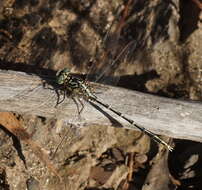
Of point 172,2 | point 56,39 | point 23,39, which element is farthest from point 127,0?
point 23,39

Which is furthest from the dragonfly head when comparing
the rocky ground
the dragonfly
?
the rocky ground

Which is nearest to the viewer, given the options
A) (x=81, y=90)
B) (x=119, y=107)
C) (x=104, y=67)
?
(x=119, y=107)

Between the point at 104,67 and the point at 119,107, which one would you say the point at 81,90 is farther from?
the point at 104,67

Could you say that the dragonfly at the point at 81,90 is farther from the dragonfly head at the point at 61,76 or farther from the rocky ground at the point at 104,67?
the rocky ground at the point at 104,67

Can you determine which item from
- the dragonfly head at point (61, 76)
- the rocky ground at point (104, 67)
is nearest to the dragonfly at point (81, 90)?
the dragonfly head at point (61, 76)

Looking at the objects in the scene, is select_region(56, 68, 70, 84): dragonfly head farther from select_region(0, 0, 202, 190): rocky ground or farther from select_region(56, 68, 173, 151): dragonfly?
select_region(0, 0, 202, 190): rocky ground

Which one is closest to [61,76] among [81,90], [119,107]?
[81,90]

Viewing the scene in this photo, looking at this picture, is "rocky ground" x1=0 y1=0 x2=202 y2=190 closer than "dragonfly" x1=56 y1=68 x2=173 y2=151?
No

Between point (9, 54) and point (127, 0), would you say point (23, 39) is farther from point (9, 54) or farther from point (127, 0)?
point (127, 0)
